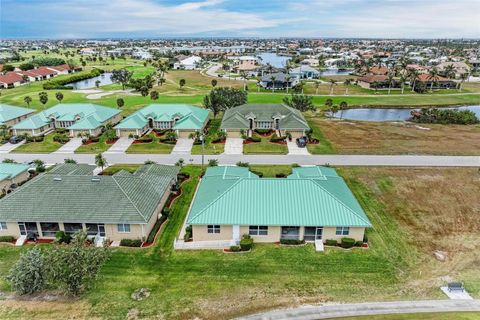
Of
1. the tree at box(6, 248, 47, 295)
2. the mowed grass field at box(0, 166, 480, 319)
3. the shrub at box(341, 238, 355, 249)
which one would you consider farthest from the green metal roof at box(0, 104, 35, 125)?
the shrub at box(341, 238, 355, 249)

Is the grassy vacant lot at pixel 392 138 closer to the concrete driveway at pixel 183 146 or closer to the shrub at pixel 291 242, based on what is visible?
the concrete driveway at pixel 183 146

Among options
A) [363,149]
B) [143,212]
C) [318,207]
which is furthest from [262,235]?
[363,149]

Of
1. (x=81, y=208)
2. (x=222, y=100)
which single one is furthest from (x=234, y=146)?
(x=81, y=208)

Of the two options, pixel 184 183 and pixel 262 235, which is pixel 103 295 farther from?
pixel 184 183

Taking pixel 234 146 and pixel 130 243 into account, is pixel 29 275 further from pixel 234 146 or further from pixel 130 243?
pixel 234 146

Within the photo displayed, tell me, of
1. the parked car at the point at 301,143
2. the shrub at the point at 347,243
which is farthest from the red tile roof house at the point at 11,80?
the shrub at the point at 347,243
